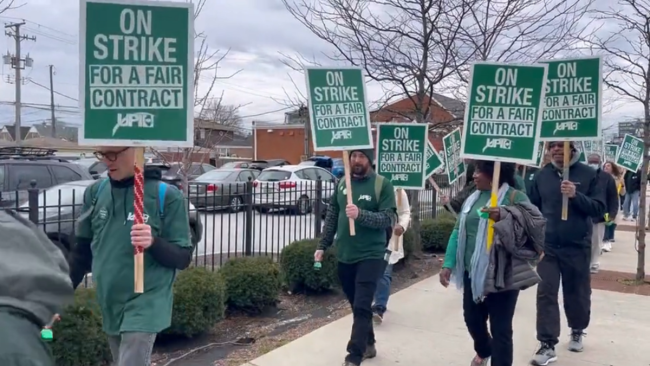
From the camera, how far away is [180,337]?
6.28 meters

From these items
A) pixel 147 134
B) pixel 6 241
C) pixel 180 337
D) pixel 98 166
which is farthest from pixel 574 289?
pixel 98 166

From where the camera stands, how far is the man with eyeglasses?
355 cm

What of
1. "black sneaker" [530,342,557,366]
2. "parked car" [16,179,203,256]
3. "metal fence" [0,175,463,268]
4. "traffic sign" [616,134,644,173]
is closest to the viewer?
"black sneaker" [530,342,557,366]

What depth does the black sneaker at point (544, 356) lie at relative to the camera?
222 inches

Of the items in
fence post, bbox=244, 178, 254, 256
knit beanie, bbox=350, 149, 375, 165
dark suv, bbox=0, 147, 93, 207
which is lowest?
fence post, bbox=244, 178, 254, 256

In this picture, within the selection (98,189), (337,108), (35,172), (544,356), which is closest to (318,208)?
(337,108)

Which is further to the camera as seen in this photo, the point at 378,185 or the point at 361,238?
the point at 378,185

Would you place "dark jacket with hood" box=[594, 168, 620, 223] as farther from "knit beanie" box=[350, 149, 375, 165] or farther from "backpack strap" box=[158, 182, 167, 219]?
"backpack strap" box=[158, 182, 167, 219]

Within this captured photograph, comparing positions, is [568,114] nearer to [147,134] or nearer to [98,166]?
[147,134]

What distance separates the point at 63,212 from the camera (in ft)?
28.5

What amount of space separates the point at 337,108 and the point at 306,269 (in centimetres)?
259

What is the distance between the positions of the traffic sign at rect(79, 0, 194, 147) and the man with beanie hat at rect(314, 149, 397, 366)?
69.9 inches

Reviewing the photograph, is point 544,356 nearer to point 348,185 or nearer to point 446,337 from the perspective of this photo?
point 446,337

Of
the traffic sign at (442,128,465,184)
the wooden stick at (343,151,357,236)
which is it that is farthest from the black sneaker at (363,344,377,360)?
the traffic sign at (442,128,465,184)
